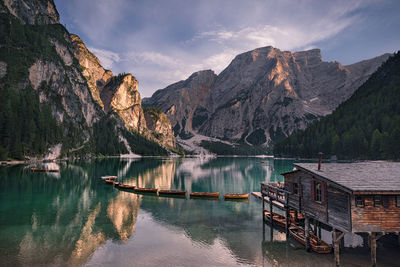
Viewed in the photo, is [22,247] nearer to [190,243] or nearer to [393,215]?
[190,243]

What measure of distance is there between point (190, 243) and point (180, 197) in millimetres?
33905

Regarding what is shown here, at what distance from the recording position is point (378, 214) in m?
23.7

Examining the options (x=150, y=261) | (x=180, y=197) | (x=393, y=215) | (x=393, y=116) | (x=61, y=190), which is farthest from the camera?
(x=393, y=116)

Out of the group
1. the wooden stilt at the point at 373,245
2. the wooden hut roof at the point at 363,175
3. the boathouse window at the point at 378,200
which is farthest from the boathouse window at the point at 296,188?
the boathouse window at the point at 378,200

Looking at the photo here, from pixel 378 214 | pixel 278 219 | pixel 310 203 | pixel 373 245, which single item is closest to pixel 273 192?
pixel 278 219

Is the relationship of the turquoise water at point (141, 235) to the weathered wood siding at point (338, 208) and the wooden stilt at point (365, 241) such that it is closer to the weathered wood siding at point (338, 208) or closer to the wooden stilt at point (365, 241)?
the wooden stilt at point (365, 241)

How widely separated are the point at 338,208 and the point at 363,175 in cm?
409

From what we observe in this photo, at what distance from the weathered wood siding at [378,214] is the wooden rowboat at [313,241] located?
23.3ft

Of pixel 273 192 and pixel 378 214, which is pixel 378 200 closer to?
pixel 378 214

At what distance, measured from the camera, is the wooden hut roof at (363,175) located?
23.5m

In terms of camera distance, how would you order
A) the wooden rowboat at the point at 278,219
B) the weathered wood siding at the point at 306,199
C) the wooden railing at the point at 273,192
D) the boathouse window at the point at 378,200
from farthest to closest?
the wooden rowboat at the point at 278,219 → the wooden railing at the point at 273,192 → the weathered wood siding at the point at 306,199 → the boathouse window at the point at 378,200

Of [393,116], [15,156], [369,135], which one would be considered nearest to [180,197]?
[15,156]

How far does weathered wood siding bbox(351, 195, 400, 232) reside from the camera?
77.4 ft

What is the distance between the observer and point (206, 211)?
2031 inches
